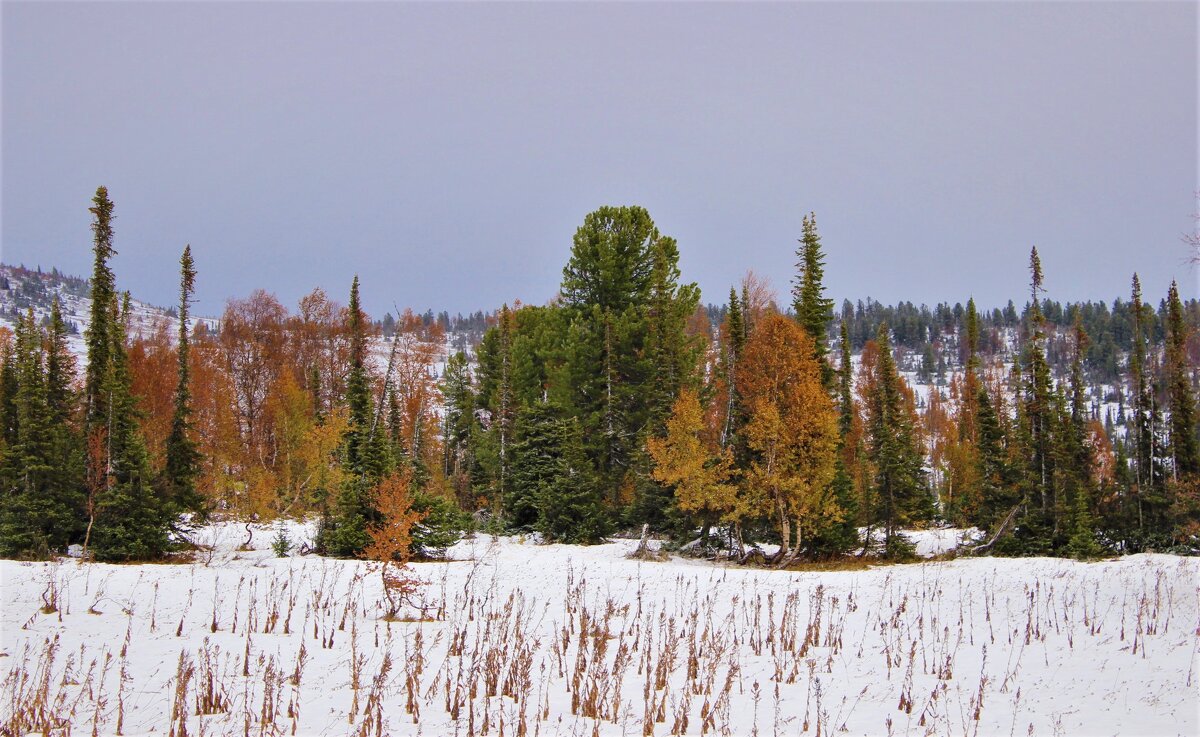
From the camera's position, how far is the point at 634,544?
34062 millimetres

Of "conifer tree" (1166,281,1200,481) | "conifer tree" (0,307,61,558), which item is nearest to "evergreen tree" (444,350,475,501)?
"conifer tree" (0,307,61,558)

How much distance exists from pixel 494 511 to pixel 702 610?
947 inches

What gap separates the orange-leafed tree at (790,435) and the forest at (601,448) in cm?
10

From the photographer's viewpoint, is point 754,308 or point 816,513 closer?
point 816,513

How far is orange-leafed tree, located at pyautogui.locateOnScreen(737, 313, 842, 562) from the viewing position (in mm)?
29375

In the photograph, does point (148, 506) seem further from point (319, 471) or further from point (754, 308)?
point (754, 308)

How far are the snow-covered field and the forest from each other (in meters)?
5.78

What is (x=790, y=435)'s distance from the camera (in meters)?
29.6

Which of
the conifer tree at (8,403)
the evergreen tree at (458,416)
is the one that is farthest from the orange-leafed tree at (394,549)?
the evergreen tree at (458,416)

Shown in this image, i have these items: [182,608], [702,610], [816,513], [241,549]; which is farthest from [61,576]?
[816,513]

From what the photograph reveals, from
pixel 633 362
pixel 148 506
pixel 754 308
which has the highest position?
pixel 754 308

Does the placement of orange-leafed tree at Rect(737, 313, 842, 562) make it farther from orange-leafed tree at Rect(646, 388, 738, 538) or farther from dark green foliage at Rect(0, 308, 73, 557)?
dark green foliage at Rect(0, 308, 73, 557)

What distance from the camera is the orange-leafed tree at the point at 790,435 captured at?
1156 inches

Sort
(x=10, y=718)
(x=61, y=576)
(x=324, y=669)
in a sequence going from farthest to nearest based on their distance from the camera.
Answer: (x=61, y=576) < (x=324, y=669) < (x=10, y=718)
